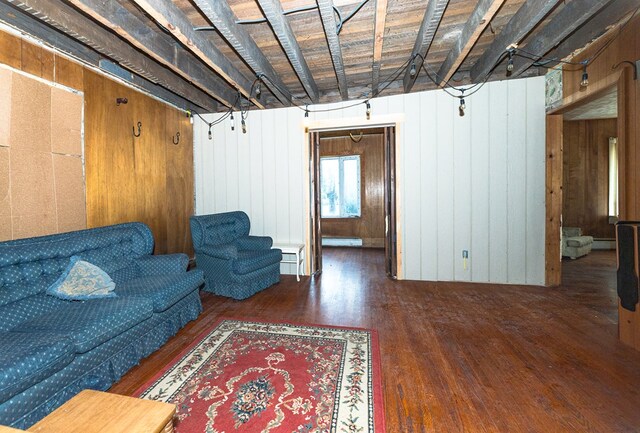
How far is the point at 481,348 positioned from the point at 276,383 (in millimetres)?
1615

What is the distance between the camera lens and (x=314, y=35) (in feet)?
9.14

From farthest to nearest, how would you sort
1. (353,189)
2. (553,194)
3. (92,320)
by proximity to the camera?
(353,189) → (553,194) → (92,320)

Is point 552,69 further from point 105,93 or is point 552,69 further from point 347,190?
point 105,93

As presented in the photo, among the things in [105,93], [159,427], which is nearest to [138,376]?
[159,427]

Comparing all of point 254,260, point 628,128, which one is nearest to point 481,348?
point 628,128

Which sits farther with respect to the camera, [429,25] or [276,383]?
[429,25]

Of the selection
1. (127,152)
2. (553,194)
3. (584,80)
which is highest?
(584,80)

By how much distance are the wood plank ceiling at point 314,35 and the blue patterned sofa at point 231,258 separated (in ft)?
5.92

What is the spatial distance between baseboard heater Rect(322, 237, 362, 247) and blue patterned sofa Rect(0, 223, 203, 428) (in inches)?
167

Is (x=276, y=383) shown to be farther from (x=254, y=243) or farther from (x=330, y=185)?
(x=330, y=185)

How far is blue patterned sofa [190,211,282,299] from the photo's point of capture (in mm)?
3287

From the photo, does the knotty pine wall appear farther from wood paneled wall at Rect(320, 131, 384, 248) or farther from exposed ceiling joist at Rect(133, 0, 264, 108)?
wood paneled wall at Rect(320, 131, 384, 248)

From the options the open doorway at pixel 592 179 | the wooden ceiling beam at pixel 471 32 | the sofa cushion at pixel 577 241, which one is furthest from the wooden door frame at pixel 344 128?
the open doorway at pixel 592 179

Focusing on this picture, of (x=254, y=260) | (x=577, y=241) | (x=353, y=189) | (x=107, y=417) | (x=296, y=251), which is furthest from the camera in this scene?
(x=353, y=189)
